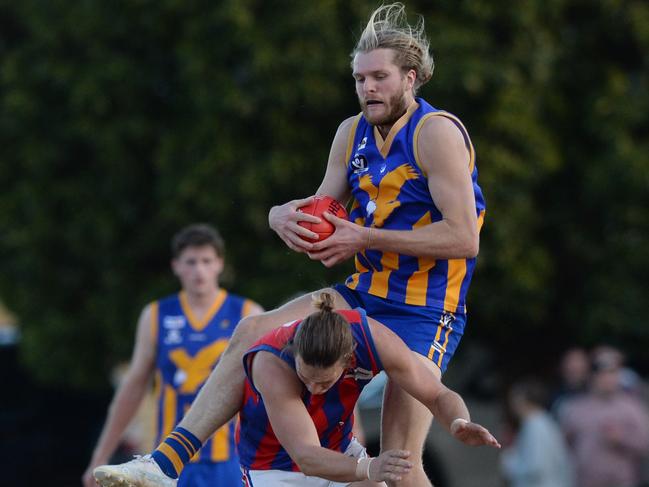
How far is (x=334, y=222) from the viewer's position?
5723mm

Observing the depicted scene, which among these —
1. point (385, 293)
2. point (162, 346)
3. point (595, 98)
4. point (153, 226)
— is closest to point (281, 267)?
point (153, 226)

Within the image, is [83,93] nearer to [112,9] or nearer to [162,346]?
[112,9]

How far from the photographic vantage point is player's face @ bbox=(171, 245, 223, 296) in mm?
8531

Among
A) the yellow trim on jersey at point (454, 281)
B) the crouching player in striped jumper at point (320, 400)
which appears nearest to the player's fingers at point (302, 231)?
the crouching player in striped jumper at point (320, 400)

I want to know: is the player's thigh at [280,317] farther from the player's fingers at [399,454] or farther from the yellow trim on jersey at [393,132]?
the player's fingers at [399,454]

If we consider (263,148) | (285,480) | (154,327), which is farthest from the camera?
(263,148)

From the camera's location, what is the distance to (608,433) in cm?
1159

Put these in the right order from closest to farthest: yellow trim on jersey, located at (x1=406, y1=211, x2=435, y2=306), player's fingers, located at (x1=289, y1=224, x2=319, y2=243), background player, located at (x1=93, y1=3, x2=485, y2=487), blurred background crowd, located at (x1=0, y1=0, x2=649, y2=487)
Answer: player's fingers, located at (x1=289, y1=224, x2=319, y2=243), background player, located at (x1=93, y1=3, x2=485, y2=487), yellow trim on jersey, located at (x1=406, y1=211, x2=435, y2=306), blurred background crowd, located at (x1=0, y1=0, x2=649, y2=487)

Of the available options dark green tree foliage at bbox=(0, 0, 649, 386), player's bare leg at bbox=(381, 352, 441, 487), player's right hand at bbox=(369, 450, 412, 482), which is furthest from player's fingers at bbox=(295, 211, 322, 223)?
dark green tree foliage at bbox=(0, 0, 649, 386)

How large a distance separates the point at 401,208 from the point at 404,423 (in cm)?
102

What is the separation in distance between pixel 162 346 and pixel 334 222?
9.95ft

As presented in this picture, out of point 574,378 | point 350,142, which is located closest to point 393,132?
point 350,142

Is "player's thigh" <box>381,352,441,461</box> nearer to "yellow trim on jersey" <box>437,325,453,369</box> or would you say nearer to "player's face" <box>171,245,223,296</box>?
"yellow trim on jersey" <box>437,325,453,369</box>

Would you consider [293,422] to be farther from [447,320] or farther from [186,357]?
[186,357]
